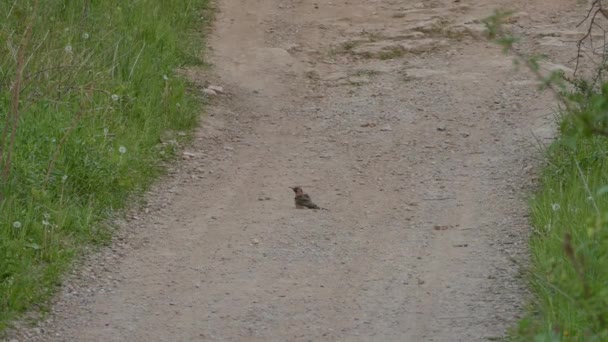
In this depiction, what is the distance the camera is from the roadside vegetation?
10.6 feet

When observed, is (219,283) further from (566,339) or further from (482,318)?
(566,339)

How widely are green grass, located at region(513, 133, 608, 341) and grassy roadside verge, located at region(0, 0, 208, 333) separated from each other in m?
2.57

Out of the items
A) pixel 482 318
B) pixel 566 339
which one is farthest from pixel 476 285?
pixel 566 339

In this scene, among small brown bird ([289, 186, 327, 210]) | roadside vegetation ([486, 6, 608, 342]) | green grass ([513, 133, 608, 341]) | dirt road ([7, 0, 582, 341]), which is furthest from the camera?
small brown bird ([289, 186, 327, 210])

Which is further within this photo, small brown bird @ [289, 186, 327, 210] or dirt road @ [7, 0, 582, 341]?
small brown bird @ [289, 186, 327, 210]

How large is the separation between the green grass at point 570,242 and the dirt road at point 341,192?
201mm

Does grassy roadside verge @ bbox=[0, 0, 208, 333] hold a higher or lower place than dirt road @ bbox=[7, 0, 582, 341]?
higher

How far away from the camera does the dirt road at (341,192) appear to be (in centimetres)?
548

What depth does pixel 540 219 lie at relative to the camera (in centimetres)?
631

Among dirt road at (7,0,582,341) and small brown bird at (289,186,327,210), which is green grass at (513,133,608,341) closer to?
dirt road at (7,0,582,341)

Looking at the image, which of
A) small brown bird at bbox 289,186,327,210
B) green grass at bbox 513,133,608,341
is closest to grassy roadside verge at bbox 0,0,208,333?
small brown bird at bbox 289,186,327,210

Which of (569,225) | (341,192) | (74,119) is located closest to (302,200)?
(341,192)

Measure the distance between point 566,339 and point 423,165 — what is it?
347 cm

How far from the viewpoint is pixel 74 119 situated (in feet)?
23.9
